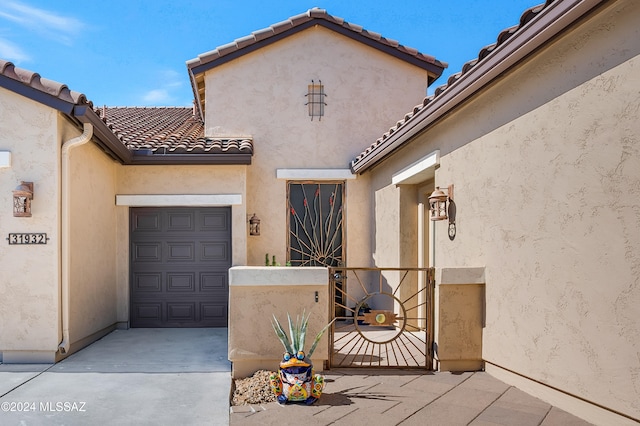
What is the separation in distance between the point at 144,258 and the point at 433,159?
6452mm

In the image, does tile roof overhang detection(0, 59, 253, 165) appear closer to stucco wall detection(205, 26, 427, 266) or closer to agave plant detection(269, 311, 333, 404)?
stucco wall detection(205, 26, 427, 266)

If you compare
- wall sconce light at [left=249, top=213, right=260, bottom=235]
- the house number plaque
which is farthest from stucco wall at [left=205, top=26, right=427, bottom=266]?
the house number plaque

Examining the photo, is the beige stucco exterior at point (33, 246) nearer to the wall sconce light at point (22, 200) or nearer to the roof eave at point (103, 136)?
the wall sconce light at point (22, 200)

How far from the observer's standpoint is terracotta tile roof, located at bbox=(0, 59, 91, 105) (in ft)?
22.7

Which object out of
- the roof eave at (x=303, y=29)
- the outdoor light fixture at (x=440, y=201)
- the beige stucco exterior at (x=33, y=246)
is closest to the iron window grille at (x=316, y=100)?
the roof eave at (x=303, y=29)

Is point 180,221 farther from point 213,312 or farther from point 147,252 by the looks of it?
point 213,312

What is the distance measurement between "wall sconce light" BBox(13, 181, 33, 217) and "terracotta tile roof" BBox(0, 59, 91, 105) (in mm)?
1451

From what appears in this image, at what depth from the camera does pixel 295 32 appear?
11102mm

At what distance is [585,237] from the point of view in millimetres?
4234

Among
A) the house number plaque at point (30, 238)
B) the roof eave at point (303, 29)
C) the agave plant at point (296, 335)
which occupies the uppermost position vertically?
the roof eave at point (303, 29)

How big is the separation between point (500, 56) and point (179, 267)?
7587 millimetres

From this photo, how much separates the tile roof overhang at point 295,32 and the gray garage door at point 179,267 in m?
3.64

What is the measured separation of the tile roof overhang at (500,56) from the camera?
4.03 meters

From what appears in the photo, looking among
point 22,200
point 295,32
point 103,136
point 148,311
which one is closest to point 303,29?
point 295,32
